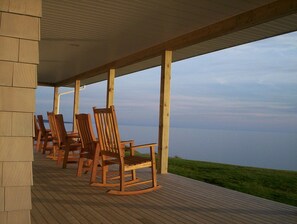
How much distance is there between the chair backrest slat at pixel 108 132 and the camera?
13.4 feet

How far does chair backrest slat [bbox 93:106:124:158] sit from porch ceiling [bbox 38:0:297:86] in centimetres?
130

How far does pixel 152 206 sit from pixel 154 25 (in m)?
2.59

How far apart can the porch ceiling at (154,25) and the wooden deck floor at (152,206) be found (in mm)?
2114

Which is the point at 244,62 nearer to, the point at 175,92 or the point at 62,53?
the point at 175,92

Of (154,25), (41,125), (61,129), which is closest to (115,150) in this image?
(154,25)

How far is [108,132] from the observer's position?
14.1ft

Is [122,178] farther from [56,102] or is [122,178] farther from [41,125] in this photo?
[56,102]

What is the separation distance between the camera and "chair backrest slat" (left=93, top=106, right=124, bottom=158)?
4.09 metres

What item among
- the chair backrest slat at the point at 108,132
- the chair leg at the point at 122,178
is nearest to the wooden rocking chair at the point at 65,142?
the chair backrest slat at the point at 108,132

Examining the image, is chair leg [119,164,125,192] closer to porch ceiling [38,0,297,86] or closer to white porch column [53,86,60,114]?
porch ceiling [38,0,297,86]

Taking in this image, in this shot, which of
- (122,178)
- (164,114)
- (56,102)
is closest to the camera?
(122,178)

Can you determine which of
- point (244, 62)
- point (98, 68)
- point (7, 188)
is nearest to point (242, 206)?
point (7, 188)

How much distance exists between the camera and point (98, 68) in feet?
29.8

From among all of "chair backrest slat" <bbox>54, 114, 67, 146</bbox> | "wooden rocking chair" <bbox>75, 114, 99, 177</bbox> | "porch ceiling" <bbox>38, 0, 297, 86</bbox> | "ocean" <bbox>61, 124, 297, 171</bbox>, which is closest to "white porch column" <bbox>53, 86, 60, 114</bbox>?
"ocean" <bbox>61, 124, 297, 171</bbox>
